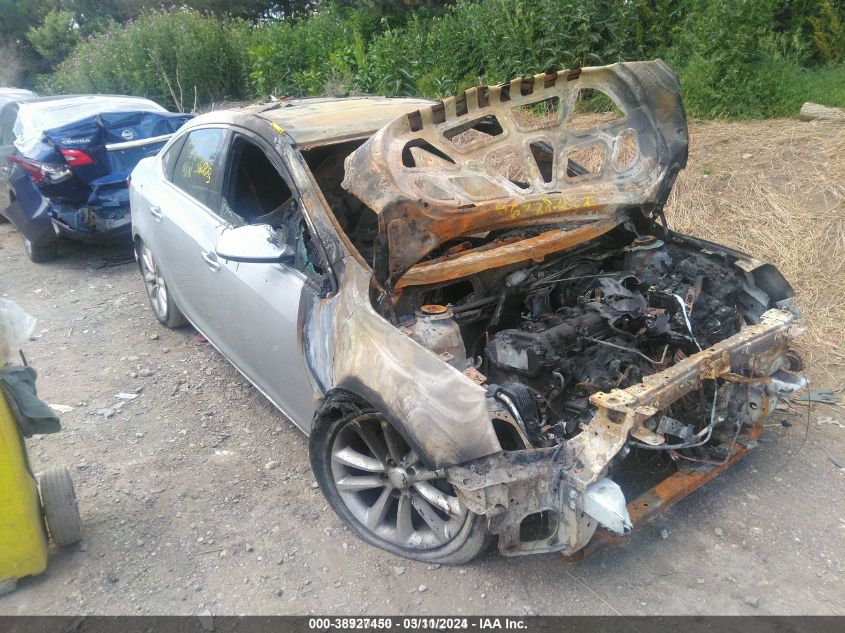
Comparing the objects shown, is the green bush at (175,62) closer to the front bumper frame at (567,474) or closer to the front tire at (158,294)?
the front tire at (158,294)

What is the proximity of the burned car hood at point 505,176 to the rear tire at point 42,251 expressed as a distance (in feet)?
18.5

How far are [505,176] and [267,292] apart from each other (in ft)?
4.54

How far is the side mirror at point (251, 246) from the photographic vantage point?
305 cm

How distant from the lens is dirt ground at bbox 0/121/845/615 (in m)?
2.74

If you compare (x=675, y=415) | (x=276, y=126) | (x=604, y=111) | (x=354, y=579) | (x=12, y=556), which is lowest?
(x=354, y=579)

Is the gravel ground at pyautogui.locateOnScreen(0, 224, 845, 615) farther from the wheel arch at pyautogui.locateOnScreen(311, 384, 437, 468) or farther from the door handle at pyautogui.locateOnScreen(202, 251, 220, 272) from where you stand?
the door handle at pyautogui.locateOnScreen(202, 251, 220, 272)

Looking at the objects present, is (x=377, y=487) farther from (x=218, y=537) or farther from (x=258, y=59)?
(x=258, y=59)

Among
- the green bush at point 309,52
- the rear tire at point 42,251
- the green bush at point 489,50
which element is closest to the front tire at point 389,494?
the rear tire at point 42,251

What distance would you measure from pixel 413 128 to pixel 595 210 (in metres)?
1.08

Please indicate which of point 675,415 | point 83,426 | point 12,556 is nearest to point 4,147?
point 83,426

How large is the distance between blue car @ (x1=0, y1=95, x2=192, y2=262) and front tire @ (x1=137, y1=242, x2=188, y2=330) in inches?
71.4

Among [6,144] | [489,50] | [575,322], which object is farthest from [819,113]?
[6,144]

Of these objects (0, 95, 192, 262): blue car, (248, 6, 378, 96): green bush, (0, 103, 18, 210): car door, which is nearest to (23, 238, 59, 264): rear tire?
(0, 95, 192, 262): blue car

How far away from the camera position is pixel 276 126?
136 inches
